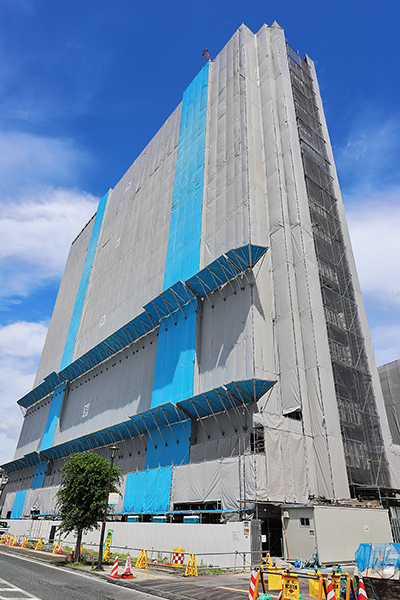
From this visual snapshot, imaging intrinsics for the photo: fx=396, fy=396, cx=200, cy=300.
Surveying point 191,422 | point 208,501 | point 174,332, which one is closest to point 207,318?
point 174,332

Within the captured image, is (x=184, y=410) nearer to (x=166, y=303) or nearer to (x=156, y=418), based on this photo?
(x=156, y=418)

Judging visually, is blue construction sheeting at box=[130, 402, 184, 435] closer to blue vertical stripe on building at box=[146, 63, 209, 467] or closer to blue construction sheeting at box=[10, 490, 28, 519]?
blue vertical stripe on building at box=[146, 63, 209, 467]

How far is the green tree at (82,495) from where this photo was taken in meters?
20.4

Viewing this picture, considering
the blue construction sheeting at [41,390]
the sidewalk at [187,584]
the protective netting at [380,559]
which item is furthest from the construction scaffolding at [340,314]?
the blue construction sheeting at [41,390]

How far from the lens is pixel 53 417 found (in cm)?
5278

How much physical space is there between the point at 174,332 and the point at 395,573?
2431 cm

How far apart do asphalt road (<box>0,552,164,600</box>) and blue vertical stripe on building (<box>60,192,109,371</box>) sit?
39.9 m

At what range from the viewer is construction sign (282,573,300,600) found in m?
9.25

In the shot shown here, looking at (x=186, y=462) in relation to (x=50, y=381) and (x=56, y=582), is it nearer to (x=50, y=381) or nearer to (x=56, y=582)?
(x=56, y=582)

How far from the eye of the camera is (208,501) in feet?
74.6

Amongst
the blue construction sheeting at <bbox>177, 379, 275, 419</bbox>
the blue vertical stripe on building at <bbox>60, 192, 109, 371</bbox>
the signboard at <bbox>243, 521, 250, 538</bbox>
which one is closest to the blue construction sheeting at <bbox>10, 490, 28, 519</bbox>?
the blue vertical stripe on building at <bbox>60, 192, 109, 371</bbox>

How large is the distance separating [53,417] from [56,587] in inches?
1748

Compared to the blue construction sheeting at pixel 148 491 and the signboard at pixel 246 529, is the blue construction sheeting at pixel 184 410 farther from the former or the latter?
the signboard at pixel 246 529

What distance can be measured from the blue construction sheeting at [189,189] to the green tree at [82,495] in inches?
657
